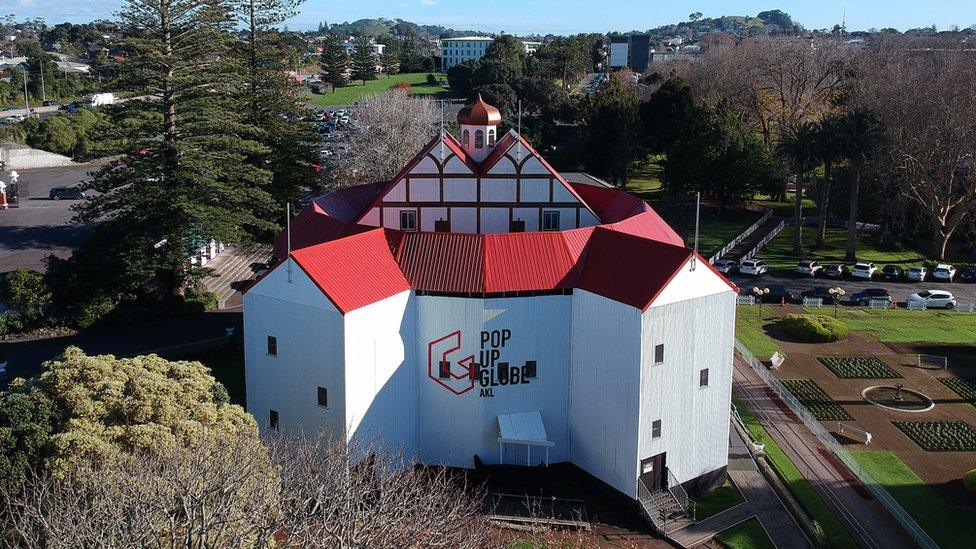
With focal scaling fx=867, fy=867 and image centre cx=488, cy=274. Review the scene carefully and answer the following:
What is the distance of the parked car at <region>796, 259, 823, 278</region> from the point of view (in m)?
48.6

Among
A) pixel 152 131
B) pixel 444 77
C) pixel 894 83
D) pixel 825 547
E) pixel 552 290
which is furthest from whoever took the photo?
pixel 444 77

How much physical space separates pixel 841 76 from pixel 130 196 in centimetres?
6059

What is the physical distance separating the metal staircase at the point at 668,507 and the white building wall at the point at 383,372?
7.13m

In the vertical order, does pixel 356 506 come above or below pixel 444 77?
below

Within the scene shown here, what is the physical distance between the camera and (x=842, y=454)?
2802 cm

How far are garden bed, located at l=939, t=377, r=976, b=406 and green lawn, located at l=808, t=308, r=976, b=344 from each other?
169 inches

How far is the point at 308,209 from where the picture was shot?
3391cm

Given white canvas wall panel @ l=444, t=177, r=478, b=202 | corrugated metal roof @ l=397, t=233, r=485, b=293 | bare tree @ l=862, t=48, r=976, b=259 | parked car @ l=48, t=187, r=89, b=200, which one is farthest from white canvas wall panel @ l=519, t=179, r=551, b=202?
parked car @ l=48, t=187, r=89, b=200

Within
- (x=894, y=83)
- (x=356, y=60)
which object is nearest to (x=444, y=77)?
(x=356, y=60)

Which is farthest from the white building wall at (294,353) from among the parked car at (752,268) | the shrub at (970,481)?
the parked car at (752,268)

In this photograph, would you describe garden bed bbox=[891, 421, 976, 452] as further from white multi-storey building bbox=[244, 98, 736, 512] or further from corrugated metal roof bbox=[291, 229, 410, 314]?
corrugated metal roof bbox=[291, 229, 410, 314]

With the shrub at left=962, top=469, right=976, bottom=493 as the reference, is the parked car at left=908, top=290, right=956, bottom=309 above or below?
above

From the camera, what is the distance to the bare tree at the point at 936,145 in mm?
48719

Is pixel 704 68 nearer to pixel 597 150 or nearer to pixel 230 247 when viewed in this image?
pixel 597 150
